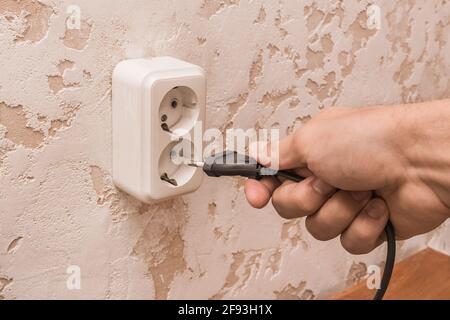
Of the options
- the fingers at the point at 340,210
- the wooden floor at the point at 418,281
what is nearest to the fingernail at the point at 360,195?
the fingers at the point at 340,210

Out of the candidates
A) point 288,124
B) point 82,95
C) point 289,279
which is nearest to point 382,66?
point 288,124

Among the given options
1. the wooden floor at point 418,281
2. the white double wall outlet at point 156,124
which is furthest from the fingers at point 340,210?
the wooden floor at point 418,281

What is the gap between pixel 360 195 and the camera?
0.52 m

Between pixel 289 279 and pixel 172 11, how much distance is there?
0.36 m

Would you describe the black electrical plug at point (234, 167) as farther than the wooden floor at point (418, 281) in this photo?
No

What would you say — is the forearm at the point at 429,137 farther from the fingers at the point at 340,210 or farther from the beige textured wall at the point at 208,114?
the beige textured wall at the point at 208,114

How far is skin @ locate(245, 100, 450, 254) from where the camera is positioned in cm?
47

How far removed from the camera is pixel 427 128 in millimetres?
458

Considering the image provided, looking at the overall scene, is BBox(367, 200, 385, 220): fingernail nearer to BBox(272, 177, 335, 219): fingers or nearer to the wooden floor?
BBox(272, 177, 335, 219): fingers

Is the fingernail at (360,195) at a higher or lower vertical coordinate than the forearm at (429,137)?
lower

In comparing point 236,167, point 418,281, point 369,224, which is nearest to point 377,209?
point 369,224

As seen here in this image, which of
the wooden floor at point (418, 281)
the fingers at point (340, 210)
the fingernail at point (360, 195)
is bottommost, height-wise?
the wooden floor at point (418, 281)

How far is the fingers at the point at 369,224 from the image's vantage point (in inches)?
20.7

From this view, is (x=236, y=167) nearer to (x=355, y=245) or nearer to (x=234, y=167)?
(x=234, y=167)
